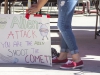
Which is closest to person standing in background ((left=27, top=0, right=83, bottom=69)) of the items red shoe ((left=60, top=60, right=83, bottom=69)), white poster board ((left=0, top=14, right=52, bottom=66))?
red shoe ((left=60, top=60, right=83, bottom=69))

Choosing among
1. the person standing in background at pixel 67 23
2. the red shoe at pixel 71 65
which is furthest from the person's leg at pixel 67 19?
the red shoe at pixel 71 65

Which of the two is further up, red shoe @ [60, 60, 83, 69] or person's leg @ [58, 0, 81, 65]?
person's leg @ [58, 0, 81, 65]

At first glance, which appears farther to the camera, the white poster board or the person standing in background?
the white poster board

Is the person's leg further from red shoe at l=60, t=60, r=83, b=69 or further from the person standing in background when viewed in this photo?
red shoe at l=60, t=60, r=83, b=69

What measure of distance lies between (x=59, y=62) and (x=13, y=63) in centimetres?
73

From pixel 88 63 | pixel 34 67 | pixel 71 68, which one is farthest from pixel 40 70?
→ pixel 88 63

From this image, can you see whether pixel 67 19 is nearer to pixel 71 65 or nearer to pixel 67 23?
pixel 67 23

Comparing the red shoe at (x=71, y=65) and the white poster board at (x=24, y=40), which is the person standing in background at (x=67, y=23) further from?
the white poster board at (x=24, y=40)

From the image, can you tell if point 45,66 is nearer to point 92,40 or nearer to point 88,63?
point 88,63

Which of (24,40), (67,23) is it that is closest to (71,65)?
(67,23)

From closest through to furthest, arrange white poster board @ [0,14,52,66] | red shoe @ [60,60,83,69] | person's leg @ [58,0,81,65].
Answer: person's leg @ [58,0,81,65] < red shoe @ [60,60,83,69] < white poster board @ [0,14,52,66]

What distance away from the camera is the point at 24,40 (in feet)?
15.6

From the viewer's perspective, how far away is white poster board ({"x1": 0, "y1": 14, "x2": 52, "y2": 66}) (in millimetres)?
4664

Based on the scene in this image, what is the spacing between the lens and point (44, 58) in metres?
4.68
